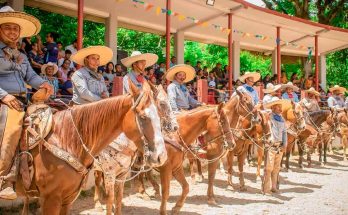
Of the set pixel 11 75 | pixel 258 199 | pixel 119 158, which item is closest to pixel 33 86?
pixel 11 75

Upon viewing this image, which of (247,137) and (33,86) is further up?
(33,86)

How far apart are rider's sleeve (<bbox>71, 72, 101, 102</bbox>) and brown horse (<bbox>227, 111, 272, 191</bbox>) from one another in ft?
15.6

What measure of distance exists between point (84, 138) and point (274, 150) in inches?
240

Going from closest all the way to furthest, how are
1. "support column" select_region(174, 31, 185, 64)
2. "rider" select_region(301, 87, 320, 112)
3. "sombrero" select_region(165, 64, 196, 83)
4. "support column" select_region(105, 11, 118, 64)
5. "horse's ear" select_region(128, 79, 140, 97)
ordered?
"horse's ear" select_region(128, 79, 140, 97), "sombrero" select_region(165, 64, 196, 83), "support column" select_region(105, 11, 118, 64), "rider" select_region(301, 87, 320, 112), "support column" select_region(174, 31, 185, 64)

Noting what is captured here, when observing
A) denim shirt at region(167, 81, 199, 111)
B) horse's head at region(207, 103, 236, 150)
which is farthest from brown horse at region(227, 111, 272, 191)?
denim shirt at region(167, 81, 199, 111)

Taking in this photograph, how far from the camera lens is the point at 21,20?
4.20 m

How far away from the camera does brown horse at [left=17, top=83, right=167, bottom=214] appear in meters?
3.79

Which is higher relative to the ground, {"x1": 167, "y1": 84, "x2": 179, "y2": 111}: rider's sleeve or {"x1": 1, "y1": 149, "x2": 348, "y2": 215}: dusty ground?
{"x1": 167, "y1": 84, "x2": 179, "y2": 111}: rider's sleeve

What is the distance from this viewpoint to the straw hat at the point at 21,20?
13.2 feet

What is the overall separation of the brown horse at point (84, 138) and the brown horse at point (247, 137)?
18.0 feet

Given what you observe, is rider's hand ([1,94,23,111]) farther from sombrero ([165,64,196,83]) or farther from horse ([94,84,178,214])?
sombrero ([165,64,196,83])

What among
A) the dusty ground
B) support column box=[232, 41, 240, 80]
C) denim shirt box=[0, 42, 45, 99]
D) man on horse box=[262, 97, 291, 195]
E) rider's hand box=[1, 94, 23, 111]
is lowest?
the dusty ground

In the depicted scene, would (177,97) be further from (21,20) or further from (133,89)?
(21,20)

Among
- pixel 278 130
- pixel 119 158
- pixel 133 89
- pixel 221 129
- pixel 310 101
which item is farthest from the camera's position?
pixel 310 101
